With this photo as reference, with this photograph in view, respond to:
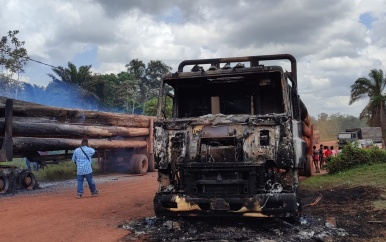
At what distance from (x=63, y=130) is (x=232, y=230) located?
933 centimetres

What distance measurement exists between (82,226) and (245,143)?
3.34 m

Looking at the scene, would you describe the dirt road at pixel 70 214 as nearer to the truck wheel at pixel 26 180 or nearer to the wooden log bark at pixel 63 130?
the truck wheel at pixel 26 180

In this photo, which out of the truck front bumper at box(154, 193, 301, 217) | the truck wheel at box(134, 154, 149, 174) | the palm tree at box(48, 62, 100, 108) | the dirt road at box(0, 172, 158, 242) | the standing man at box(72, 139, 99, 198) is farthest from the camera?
the palm tree at box(48, 62, 100, 108)

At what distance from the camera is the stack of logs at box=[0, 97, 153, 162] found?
12148 millimetres

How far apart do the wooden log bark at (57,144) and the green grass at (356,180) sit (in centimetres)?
820

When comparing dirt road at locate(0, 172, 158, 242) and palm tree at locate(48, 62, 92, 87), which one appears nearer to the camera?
dirt road at locate(0, 172, 158, 242)

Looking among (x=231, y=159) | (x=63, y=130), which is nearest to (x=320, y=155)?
(x=63, y=130)

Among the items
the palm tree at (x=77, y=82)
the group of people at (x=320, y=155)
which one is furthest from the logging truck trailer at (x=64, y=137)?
the palm tree at (x=77, y=82)

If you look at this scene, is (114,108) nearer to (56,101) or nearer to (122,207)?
(56,101)

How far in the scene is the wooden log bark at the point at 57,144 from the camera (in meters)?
12.5

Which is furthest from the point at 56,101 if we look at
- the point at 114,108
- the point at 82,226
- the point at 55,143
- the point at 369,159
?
the point at 82,226

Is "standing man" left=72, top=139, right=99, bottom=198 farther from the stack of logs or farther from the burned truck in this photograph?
the burned truck

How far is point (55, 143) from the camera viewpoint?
14.0m

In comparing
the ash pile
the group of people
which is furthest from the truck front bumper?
the group of people
